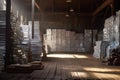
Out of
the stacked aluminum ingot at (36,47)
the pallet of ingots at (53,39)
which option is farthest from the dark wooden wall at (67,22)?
the stacked aluminum ingot at (36,47)

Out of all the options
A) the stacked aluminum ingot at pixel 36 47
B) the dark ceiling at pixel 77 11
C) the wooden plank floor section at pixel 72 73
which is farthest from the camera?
the dark ceiling at pixel 77 11

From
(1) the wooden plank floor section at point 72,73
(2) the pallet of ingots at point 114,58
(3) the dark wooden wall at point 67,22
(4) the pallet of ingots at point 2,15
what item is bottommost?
(1) the wooden plank floor section at point 72,73

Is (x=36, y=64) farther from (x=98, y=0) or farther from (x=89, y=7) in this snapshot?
(x=89, y=7)

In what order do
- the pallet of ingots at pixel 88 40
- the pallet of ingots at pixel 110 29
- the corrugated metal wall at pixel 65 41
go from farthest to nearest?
the corrugated metal wall at pixel 65 41 < the pallet of ingots at pixel 88 40 < the pallet of ingots at pixel 110 29

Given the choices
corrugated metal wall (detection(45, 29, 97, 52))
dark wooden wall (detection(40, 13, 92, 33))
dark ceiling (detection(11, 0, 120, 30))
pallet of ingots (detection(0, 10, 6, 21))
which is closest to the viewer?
pallet of ingots (detection(0, 10, 6, 21))

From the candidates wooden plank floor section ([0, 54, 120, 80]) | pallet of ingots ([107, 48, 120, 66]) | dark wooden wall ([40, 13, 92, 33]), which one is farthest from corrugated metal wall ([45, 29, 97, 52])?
wooden plank floor section ([0, 54, 120, 80])

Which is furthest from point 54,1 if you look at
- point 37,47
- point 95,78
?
point 95,78

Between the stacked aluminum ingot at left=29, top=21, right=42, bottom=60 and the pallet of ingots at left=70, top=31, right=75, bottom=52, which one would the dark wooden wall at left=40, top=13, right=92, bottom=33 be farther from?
the stacked aluminum ingot at left=29, top=21, right=42, bottom=60

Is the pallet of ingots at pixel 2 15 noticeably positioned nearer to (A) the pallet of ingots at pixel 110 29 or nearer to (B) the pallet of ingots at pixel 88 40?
(A) the pallet of ingots at pixel 110 29

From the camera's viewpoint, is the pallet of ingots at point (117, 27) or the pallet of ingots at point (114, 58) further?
the pallet of ingots at point (117, 27)

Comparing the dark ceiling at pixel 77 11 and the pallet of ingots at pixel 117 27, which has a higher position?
the dark ceiling at pixel 77 11

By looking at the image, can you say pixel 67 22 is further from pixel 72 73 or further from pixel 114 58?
pixel 72 73

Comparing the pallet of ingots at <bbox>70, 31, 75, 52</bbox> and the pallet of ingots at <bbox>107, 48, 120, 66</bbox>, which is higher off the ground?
the pallet of ingots at <bbox>70, 31, 75, 52</bbox>

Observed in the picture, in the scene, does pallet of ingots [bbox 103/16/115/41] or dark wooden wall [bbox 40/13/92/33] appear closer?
pallet of ingots [bbox 103/16/115/41]
